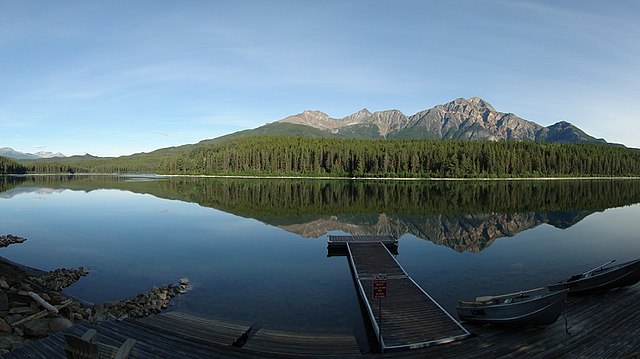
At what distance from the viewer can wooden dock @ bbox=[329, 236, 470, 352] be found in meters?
15.6

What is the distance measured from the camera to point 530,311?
15.8 metres

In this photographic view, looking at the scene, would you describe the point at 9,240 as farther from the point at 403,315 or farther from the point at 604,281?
the point at 604,281

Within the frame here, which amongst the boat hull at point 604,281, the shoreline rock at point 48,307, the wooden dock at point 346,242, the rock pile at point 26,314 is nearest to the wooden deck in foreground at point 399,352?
the rock pile at point 26,314

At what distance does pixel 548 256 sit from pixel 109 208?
7012 centimetres

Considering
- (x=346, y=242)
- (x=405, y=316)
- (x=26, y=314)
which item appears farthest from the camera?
Result: (x=346, y=242)

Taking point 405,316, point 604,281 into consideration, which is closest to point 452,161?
point 604,281

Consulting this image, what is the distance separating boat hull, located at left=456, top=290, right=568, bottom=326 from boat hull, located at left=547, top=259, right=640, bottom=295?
5.16 meters

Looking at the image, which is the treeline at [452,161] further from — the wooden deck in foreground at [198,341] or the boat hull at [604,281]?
the wooden deck in foreground at [198,341]

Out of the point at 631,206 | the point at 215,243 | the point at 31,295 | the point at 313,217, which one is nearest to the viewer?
the point at 31,295

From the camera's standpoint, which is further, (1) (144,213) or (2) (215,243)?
(1) (144,213)

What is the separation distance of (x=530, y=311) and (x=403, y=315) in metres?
5.50

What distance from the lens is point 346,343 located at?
52.6 feet

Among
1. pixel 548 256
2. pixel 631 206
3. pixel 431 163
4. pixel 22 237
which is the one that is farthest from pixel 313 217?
pixel 431 163

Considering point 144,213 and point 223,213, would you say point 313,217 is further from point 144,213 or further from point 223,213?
point 144,213
